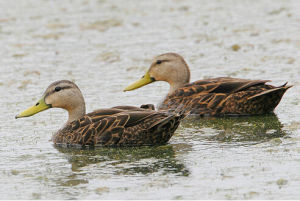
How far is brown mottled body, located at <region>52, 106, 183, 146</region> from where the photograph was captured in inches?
406

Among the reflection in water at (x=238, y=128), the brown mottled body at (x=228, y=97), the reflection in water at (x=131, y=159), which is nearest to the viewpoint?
the reflection in water at (x=131, y=159)

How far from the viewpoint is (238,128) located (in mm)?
11297

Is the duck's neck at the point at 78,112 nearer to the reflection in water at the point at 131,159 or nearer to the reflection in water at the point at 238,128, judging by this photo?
the reflection in water at the point at 131,159

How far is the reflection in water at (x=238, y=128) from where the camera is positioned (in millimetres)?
10570

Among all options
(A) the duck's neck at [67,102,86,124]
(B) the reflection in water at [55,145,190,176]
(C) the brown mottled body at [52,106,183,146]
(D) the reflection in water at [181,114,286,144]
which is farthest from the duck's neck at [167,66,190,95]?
(B) the reflection in water at [55,145,190,176]

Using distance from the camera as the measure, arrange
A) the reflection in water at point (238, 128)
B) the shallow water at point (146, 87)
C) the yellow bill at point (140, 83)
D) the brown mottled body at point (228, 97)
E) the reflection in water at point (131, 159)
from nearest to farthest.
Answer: the shallow water at point (146, 87) < the reflection in water at point (131, 159) < the reflection in water at point (238, 128) < the brown mottled body at point (228, 97) < the yellow bill at point (140, 83)

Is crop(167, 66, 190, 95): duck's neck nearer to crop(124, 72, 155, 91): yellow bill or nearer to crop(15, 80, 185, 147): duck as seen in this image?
crop(124, 72, 155, 91): yellow bill

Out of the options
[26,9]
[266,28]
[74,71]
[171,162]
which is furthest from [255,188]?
[26,9]

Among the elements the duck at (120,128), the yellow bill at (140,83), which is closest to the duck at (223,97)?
the yellow bill at (140,83)

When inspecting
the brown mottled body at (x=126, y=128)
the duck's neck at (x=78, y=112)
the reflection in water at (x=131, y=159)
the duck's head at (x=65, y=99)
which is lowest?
the reflection in water at (x=131, y=159)

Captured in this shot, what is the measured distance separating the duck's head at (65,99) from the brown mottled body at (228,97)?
2.35 metres

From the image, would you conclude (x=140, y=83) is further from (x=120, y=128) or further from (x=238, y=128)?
(x=120, y=128)

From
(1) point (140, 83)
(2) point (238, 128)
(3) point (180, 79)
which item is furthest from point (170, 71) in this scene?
(2) point (238, 128)

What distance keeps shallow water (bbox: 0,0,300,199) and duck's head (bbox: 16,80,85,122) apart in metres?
0.51
